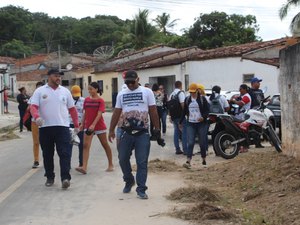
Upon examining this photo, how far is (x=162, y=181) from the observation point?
898 cm

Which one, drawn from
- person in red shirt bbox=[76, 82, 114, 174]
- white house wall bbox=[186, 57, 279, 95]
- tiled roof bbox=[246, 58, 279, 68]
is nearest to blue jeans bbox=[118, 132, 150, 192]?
person in red shirt bbox=[76, 82, 114, 174]

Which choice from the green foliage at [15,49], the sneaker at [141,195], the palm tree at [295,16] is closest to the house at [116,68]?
the palm tree at [295,16]

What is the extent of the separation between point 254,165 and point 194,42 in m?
43.5

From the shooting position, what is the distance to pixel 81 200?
754 centimetres

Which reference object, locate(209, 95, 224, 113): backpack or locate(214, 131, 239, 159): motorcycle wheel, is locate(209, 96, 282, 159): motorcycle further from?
locate(209, 95, 224, 113): backpack

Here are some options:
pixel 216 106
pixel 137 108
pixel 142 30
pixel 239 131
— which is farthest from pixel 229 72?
pixel 142 30

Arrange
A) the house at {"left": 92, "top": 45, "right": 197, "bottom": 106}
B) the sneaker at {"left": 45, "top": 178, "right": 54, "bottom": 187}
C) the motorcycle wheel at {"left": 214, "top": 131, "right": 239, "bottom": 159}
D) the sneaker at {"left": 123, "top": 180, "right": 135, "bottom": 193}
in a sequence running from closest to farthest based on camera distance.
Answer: the sneaker at {"left": 123, "top": 180, "right": 135, "bottom": 193} < the sneaker at {"left": 45, "top": 178, "right": 54, "bottom": 187} < the motorcycle wheel at {"left": 214, "top": 131, "right": 239, "bottom": 159} < the house at {"left": 92, "top": 45, "right": 197, "bottom": 106}

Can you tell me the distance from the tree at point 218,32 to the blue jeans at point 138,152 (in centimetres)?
4173

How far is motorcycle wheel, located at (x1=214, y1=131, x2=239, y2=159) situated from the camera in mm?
11641

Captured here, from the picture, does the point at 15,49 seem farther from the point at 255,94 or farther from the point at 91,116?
the point at 91,116

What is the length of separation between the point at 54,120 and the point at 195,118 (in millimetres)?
3168

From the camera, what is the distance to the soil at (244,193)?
6.24 metres

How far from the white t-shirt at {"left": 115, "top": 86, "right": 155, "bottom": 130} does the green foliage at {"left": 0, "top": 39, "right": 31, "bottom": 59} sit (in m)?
77.1

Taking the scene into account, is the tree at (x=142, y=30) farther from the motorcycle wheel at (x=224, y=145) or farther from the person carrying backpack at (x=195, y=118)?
the person carrying backpack at (x=195, y=118)
